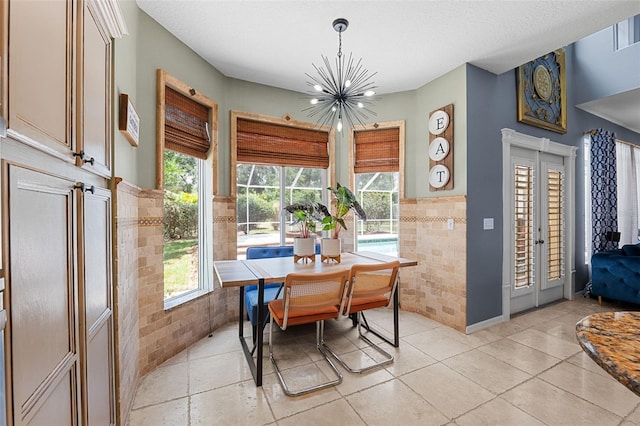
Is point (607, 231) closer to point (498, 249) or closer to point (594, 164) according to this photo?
point (594, 164)

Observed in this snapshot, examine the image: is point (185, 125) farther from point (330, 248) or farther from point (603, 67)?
point (603, 67)

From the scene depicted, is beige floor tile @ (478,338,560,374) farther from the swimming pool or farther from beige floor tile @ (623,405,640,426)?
the swimming pool

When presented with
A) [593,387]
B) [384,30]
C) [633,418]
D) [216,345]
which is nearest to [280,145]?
[384,30]

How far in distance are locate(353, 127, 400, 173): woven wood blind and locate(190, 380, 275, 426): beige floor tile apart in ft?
9.71

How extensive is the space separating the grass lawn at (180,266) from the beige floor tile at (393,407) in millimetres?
1923

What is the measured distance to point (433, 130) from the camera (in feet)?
11.1

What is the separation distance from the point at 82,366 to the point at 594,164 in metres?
6.17

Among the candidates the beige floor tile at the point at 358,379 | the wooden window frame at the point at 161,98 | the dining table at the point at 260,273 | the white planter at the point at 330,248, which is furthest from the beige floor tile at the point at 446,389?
the wooden window frame at the point at 161,98

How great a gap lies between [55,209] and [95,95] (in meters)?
0.68

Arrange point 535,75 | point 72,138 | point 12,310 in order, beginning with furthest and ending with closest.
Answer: point 535,75
point 72,138
point 12,310

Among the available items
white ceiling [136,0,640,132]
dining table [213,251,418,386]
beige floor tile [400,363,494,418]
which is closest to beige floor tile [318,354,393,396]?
beige floor tile [400,363,494,418]

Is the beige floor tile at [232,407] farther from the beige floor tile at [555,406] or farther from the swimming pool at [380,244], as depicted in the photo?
the swimming pool at [380,244]

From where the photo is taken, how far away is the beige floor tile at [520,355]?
2.37 meters

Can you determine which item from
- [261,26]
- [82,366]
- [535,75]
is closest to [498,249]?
[535,75]
